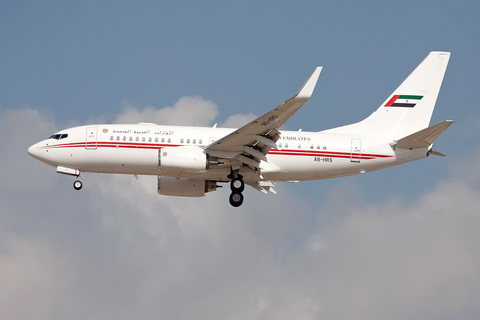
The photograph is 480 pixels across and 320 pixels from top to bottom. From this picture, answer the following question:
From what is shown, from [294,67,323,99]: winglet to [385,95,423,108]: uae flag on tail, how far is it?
1300cm

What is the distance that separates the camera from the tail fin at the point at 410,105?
4038 cm

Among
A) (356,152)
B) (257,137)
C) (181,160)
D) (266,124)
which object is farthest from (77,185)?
(356,152)

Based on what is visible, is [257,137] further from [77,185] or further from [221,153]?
[77,185]

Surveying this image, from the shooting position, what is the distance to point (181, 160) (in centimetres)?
3562

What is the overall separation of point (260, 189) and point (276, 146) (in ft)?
23.6

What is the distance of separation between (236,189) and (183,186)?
4366 mm

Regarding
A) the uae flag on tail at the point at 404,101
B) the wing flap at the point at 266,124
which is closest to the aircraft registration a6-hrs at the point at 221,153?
the wing flap at the point at 266,124

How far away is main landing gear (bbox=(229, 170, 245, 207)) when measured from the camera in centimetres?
3750

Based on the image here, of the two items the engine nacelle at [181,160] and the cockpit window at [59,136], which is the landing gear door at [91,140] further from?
the engine nacelle at [181,160]

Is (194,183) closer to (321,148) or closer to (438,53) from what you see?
(321,148)

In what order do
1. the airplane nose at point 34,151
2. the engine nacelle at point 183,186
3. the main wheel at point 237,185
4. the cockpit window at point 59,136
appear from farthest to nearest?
A: the engine nacelle at point 183,186 → the airplane nose at point 34,151 → the cockpit window at point 59,136 → the main wheel at point 237,185

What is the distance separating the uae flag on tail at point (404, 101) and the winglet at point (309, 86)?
42.7 ft

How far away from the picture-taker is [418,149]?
37875 millimetres

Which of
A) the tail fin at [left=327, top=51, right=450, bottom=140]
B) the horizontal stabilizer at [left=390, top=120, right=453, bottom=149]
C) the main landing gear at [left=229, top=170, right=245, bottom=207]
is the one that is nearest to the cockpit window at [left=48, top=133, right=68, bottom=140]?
the main landing gear at [left=229, top=170, right=245, bottom=207]
